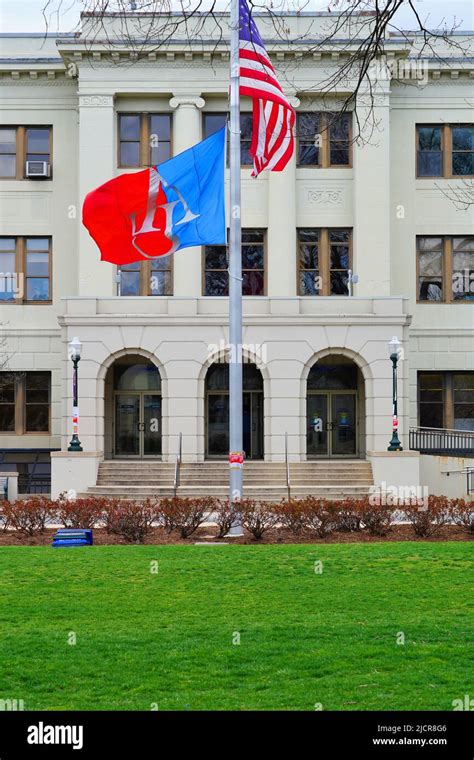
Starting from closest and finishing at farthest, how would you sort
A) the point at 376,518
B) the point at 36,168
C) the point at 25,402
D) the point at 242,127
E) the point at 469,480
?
the point at 376,518, the point at 469,480, the point at 242,127, the point at 36,168, the point at 25,402

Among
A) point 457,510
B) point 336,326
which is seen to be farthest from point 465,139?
point 457,510

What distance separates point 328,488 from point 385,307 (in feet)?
22.8

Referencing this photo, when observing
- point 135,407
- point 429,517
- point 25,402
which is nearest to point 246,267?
point 135,407

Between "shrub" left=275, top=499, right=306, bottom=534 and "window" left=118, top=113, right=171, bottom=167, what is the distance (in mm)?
19485

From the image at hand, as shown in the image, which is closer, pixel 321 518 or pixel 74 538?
pixel 74 538

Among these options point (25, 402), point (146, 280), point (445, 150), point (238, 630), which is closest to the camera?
point (238, 630)

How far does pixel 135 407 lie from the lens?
37625 mm

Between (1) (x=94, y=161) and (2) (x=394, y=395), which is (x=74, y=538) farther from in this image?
(1) (x=94, y=161)

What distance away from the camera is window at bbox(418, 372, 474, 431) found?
127 ft

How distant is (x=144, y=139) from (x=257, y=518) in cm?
2055

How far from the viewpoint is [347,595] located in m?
13.2

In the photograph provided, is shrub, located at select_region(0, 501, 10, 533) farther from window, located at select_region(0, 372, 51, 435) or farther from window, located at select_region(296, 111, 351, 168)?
window, located at select_region(296, 111, 351, 168)

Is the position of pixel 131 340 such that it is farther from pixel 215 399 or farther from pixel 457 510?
pixel 457 510
